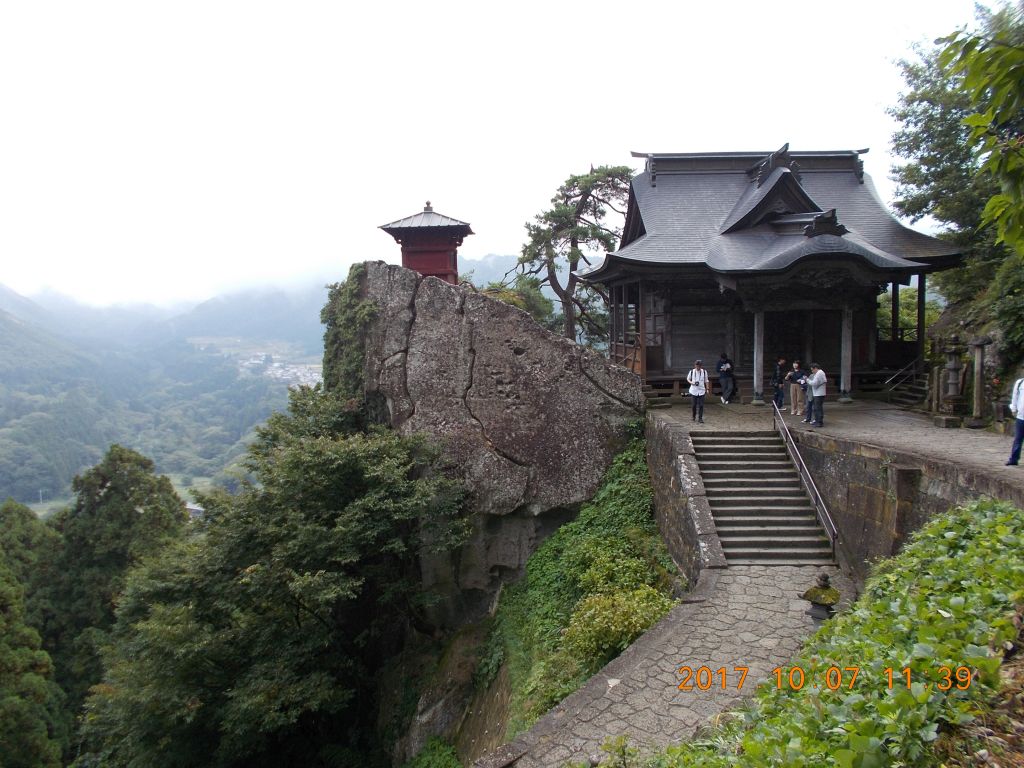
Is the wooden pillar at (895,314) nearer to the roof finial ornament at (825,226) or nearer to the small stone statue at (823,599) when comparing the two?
the roof finial ornament at (825,226)

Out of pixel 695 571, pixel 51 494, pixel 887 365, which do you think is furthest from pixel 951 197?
pixel 51 494

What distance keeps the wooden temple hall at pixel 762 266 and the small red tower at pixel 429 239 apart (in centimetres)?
488

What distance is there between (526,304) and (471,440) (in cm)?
982

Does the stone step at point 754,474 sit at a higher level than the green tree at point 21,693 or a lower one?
higher

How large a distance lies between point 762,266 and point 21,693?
24.6 m

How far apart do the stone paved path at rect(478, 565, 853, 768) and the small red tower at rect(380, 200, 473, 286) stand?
14.7 meters

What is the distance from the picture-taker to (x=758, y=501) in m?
11.1

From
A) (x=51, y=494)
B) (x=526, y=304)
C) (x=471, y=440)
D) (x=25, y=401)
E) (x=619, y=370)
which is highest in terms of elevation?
(x=526, y=304)

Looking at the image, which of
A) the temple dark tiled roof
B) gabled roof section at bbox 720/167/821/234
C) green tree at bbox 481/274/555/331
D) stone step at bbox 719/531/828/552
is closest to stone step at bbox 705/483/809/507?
stone step at bbox 719/531/828/552

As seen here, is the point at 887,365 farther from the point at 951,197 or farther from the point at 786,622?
the point at 786,622

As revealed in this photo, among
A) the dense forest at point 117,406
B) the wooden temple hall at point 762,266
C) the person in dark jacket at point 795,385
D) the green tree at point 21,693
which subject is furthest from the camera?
the dense forest at point 117,406

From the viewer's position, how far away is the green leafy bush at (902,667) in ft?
11.0

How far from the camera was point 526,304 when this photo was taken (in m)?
23.5

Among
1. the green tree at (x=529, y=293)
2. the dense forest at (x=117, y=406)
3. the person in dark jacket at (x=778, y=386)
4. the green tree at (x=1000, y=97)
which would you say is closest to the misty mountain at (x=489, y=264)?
the dense forest at (x=117, y=406)
